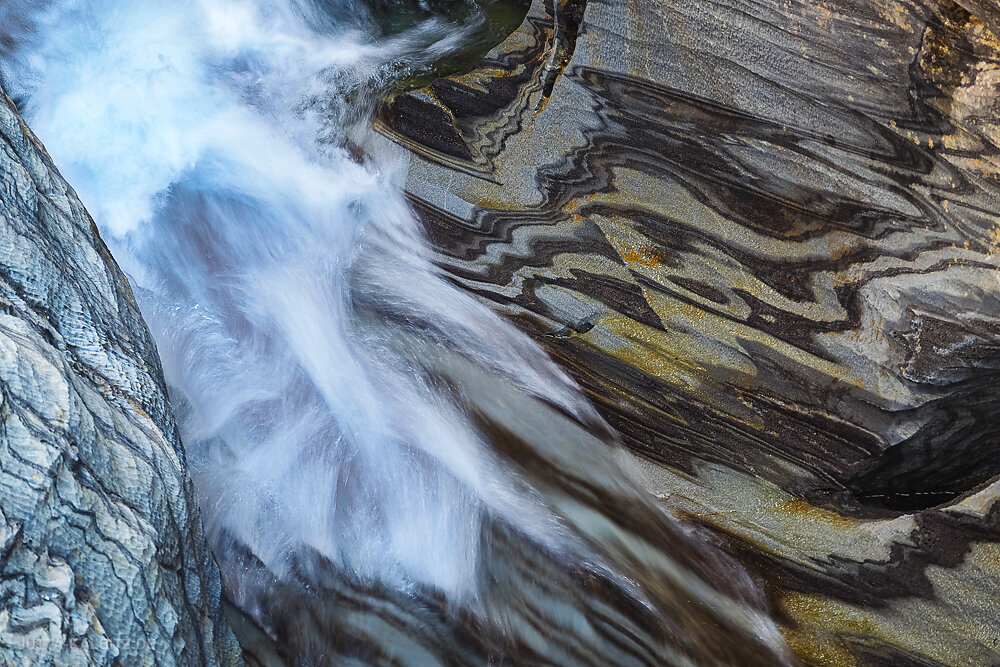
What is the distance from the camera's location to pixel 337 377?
2961mm

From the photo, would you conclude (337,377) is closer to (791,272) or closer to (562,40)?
(562,40)

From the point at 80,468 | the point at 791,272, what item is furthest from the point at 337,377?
the point at 791,272

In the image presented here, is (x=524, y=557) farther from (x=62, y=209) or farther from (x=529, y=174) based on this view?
(x=62, y=209)

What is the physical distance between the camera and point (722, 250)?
2701 mm

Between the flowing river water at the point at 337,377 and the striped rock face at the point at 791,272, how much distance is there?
25 centimetres

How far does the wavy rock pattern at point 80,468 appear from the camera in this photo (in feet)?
4.61

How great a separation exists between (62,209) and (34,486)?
3.39 ft

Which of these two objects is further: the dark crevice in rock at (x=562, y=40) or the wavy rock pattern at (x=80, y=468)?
the dark crevice in rock at (x=562, y=40)

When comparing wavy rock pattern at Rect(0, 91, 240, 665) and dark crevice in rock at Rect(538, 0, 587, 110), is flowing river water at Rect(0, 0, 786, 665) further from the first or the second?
dark crevice in rock at Rect(538, 0, 587, 110)

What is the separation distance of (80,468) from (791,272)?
229 centimetres

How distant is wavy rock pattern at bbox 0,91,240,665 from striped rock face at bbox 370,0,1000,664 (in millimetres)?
1495

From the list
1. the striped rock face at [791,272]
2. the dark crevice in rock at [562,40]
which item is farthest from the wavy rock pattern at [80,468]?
the dark crevice in rock at [562,40]

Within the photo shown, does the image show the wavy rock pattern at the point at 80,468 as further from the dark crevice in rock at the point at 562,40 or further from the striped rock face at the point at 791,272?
the dark crevice in rock at the point at 562,40

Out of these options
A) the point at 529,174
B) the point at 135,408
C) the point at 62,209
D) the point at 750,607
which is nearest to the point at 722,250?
the point at 529,174
